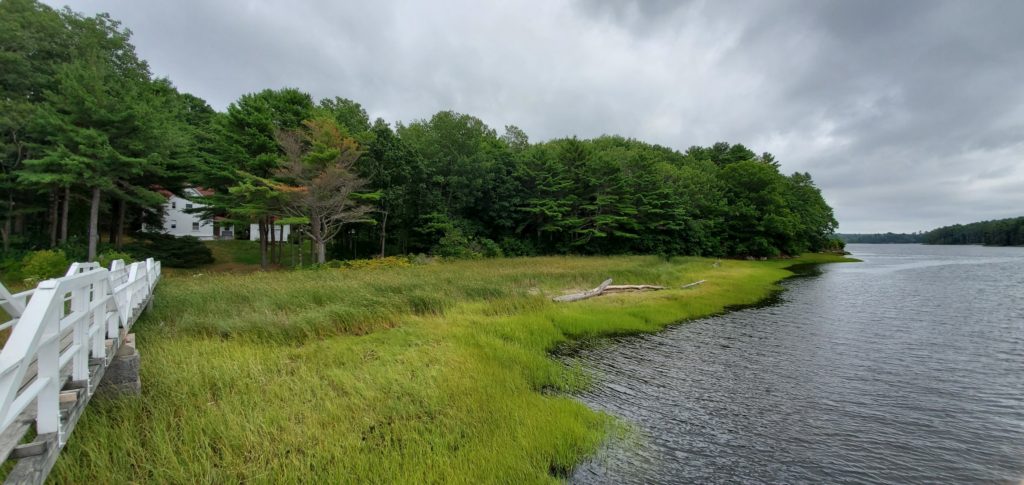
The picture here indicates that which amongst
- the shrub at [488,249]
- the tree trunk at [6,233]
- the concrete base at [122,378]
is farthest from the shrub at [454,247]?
the concrete base at [122,378]

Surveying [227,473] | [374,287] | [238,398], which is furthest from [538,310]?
[227,473]

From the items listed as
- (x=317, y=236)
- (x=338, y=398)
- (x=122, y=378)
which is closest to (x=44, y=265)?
(x=317, y=236)

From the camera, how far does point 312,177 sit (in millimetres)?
24844

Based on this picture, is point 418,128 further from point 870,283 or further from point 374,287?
point 870,283

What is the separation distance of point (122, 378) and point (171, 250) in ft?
98.6

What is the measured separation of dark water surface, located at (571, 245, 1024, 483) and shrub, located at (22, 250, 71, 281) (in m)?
26.6

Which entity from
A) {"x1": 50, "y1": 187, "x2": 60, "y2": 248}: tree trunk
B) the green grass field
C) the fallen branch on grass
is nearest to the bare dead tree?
the green grass field

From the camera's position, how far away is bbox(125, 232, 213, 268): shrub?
2720cm

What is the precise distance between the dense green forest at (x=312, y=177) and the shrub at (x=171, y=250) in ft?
5.18

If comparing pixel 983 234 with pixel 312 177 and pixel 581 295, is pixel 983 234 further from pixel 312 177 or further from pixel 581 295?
pixel 312 177

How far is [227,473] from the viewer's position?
13.8 ft

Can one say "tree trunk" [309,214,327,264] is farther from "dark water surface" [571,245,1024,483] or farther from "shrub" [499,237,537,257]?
"dark water surface" [571,245,1024,483]

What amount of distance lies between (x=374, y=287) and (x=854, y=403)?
41.2 feet

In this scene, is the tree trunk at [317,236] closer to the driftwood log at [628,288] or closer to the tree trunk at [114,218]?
the tree trunk at [114,218]
